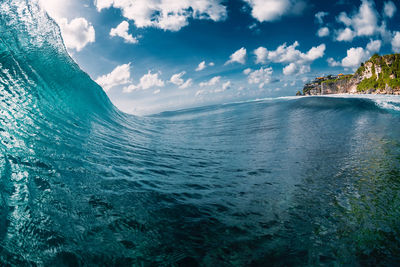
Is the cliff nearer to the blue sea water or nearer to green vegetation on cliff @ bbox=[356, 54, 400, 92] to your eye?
green vegetation on cliff @ bbox=[356, 54, 400, 92]

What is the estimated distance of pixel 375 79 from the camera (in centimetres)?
6994

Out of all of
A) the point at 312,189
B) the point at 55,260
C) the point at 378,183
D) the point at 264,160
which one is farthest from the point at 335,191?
the point at 55,260

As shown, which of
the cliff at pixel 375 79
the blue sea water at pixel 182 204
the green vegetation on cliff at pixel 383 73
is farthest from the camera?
the cliff at pixel 375 79

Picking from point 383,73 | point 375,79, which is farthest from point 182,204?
point 375,79

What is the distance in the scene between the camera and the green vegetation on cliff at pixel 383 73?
59844 mm

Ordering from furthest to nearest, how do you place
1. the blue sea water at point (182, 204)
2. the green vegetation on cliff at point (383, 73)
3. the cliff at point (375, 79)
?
the cliff at point (375, 79) < the green vegetation on cliff at point (383, 73) < the blue sea water at point (182, 204)

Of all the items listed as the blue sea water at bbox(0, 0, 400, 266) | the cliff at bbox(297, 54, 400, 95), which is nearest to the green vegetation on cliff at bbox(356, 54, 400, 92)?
the cliff at bbox(297, 54, 400, 95)

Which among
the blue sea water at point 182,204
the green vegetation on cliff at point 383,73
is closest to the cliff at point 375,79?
the green vegetation on cliff at point 383,73

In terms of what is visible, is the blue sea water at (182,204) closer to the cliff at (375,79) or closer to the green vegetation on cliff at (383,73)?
the cliff at (375,79)

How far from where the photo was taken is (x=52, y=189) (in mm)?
3307

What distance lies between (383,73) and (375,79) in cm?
413

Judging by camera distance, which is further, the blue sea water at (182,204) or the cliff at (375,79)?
the cliff at (375,79)

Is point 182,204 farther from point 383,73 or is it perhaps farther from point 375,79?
point 375,79

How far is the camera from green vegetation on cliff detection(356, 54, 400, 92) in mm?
59844
